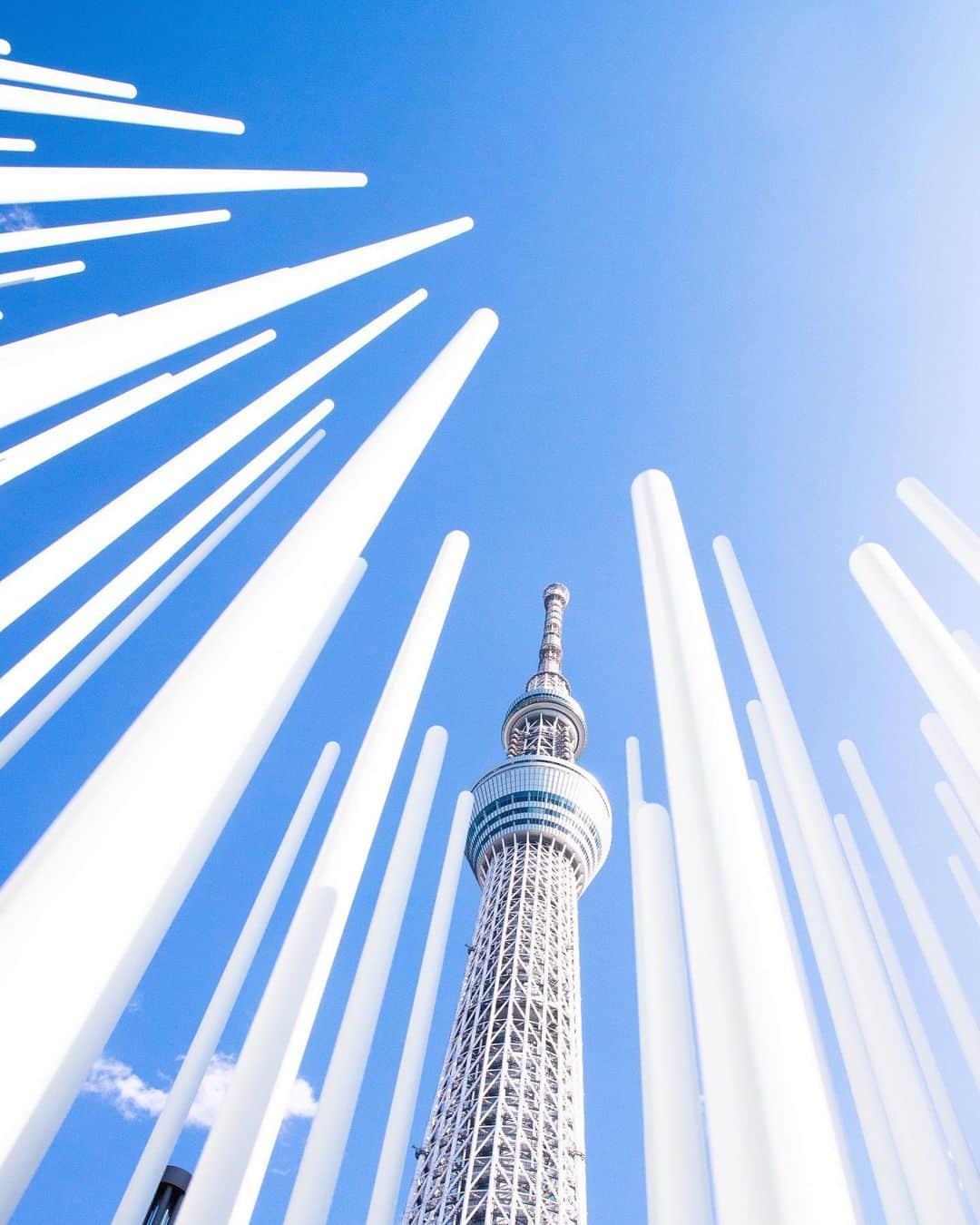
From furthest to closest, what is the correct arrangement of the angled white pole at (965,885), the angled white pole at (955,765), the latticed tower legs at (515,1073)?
the latticed tower legs at (515,1073), the angled white pole at (965,885), the angled white pole at (955,765)

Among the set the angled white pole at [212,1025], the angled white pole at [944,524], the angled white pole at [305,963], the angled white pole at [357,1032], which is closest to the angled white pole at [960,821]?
the angled white pole at [944,524]

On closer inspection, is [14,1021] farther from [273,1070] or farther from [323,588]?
[273,1070]

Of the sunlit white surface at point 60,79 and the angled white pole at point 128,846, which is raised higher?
the sunlit white surface at point 60,79

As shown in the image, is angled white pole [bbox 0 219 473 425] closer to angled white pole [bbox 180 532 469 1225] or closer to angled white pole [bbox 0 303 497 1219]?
angled white pole [bbox 0 303 497 1219]

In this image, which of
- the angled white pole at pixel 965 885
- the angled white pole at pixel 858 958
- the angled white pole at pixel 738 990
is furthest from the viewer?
the angled white pole at pixel 965 885

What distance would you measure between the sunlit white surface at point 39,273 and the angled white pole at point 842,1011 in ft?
26.4

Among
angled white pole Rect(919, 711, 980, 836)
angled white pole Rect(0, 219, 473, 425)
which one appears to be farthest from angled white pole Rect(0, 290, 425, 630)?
angled white pole Rect(919, 711, 980, 836)

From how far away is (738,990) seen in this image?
1843 millimetres

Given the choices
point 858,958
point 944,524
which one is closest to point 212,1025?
point 858,958

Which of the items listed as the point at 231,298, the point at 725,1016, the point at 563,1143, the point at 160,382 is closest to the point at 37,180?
the point at 160,382

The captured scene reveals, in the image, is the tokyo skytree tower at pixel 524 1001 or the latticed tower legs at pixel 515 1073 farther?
the tokyo skytree tower at pixel 524 1001

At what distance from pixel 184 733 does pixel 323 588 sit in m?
0.78

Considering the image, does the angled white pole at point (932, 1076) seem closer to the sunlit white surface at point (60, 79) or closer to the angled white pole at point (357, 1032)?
the angled white pole at point (357, 1032)

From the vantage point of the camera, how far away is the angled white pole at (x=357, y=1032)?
3.55 meters
